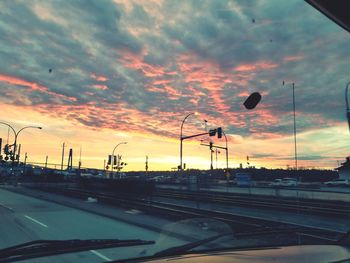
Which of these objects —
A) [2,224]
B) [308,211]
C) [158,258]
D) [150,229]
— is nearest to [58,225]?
[2,224]

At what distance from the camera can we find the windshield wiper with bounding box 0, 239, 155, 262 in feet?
8.68

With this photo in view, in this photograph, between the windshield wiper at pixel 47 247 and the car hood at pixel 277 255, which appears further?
the windshield wiper at pixel 47 247

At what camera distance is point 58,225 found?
40.7ft

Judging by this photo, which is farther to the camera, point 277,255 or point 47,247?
point 47,247

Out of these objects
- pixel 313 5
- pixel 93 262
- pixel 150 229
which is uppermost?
pixel 313 5

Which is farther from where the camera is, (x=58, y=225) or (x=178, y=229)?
(x=58, y=225)

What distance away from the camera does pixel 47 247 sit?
2.91 meters

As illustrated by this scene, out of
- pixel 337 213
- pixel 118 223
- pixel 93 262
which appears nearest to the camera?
pixel 93 262

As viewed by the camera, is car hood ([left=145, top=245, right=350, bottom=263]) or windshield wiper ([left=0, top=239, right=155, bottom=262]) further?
windshield wiper ([left=0, top=239, right=155, bottom=262])

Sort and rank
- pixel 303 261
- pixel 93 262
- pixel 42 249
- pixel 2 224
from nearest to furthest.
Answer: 1. pixel 303 261
2. pixel 42 249
3. pixel 93 262
4. pixel 2 224

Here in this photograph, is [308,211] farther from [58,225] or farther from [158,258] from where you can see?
[158,258]

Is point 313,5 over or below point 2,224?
over

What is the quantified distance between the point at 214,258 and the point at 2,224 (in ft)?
39.1

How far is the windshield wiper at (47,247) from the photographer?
2.65 meters
